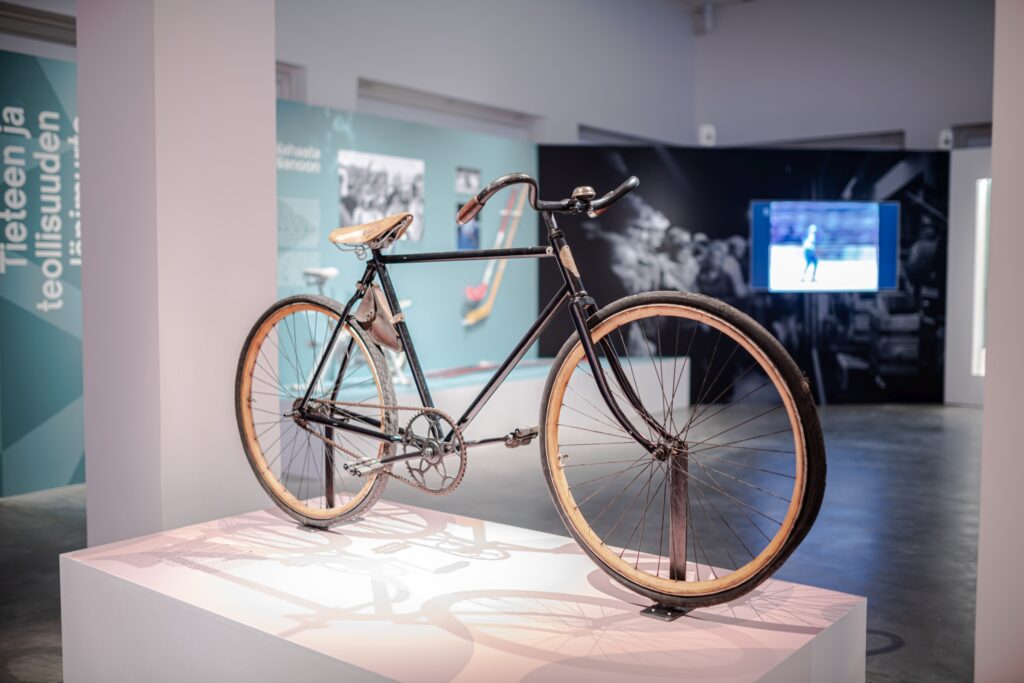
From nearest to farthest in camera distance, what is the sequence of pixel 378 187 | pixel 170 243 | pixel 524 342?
pixel 524 342, pixel 170 243, pixel 378 187

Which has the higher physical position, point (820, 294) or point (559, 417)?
point (820, 294)

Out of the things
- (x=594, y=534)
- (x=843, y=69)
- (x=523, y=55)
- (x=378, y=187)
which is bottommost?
(x=594, y=534)

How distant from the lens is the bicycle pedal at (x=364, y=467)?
2508 millimetres

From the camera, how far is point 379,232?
2.53 meters

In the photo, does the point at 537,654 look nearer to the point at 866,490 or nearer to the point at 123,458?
the point at 123,458

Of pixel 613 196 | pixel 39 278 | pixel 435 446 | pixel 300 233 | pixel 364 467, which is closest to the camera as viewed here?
pixel 613 196

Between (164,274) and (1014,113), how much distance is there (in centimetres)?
221

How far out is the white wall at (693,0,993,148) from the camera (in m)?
9.48

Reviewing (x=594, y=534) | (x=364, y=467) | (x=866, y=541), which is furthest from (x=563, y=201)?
(x=866, y=541)

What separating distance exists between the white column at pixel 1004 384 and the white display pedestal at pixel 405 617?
0.29m

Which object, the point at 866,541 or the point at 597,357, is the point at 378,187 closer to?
the point at 866,541

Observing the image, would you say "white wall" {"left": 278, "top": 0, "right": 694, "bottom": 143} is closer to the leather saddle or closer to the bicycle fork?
the leather saddle

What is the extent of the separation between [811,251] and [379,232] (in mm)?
6755

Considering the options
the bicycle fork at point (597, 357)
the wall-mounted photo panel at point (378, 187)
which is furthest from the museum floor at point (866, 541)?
the wall-mounted photo panel at point (378, 187)
